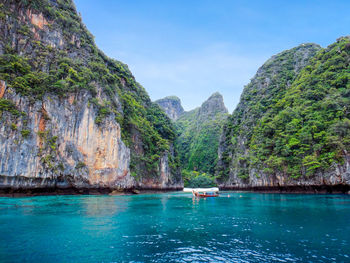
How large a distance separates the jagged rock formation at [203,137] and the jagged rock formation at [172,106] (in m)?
19.7

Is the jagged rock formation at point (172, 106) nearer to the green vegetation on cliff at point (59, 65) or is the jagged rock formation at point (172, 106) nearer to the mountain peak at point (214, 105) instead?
the mountain peak at point (214, 105)

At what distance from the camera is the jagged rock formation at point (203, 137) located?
9862cm

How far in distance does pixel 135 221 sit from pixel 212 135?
93476 mm

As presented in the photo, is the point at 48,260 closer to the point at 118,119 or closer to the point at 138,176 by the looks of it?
the point at 118,119

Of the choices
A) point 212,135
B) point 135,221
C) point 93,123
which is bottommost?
point 135,221

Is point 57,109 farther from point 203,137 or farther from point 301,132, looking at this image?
point 203,137

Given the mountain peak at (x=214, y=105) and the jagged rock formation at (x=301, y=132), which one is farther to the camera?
the mountain peak at (x=214, y=105)

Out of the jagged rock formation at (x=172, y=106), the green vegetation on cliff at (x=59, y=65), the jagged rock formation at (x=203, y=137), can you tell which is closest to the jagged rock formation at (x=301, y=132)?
the green vegetation on cliff at (x=59, y=65)

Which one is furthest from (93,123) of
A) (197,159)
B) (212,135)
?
(212,135)

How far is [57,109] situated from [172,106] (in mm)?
133304

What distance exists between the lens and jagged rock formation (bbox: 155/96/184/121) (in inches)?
6339

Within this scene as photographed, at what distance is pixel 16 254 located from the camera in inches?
308

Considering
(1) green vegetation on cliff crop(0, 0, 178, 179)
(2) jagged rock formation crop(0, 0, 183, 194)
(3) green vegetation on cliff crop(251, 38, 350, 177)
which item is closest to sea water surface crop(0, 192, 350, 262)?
(2) jagged rock formation crop(0, 0, 183, 194)

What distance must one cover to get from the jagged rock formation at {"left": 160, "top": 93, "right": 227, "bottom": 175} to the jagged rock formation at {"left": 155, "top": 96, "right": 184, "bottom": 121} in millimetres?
19677
